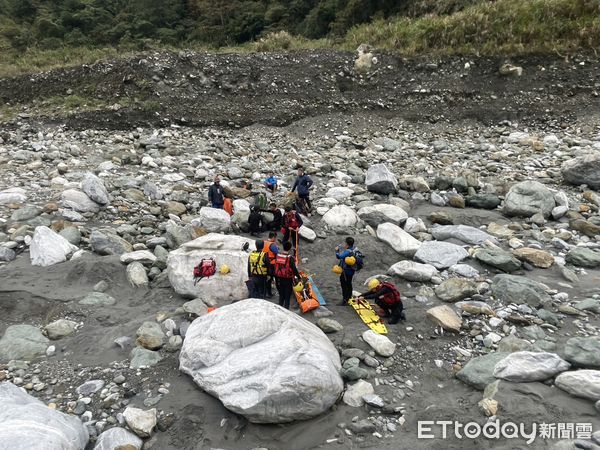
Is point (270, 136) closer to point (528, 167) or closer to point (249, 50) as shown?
point (249, 50)

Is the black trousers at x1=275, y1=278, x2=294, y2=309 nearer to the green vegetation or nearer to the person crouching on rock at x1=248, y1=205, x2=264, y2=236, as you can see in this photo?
the person crouching on rock at x1=248, y1=205, x2=264, y2=236

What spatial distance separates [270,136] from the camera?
60.7ft

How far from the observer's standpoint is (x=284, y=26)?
32.8 meters

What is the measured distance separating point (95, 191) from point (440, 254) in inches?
355

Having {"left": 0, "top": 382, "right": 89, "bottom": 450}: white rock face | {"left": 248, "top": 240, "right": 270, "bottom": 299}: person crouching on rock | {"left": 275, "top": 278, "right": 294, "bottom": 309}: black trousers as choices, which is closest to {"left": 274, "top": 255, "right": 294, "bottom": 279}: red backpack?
{"left": 275, "top": 278, "right": 294, "bottom": 309}: black trousers

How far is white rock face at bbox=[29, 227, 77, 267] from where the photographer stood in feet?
29.2

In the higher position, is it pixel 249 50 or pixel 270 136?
pixel 249 50

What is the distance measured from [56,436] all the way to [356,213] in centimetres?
853

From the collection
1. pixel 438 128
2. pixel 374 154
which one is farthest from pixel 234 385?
pixel 438 128

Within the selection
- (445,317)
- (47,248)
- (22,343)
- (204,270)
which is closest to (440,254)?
(445,317)

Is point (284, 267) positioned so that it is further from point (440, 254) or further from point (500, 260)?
point (500, 260)

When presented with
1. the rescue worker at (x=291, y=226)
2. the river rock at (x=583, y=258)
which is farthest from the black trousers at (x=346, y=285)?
the river rock at (x=583, y=258)

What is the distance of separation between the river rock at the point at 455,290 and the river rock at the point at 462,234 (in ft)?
7.15

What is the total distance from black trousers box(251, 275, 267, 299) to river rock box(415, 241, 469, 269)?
373cm
